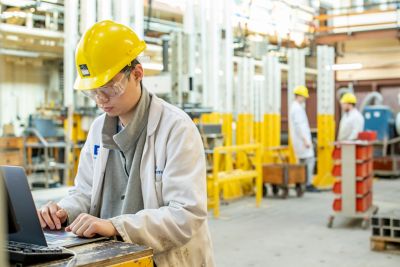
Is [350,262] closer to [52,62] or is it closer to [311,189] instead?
[311,189]

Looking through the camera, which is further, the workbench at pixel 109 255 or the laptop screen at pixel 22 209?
the laptop screen at pixel 22 209

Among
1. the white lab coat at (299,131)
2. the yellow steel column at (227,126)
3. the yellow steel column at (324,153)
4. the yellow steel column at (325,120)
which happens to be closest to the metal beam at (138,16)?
the yellow steel column at (227,126)

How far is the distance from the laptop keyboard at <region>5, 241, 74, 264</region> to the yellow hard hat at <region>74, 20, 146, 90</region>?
715 mm

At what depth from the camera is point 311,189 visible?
424 inches

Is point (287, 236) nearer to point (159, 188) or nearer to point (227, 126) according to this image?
point (227, 126)

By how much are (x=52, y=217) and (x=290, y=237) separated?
16.4 ft

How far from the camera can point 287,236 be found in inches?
269

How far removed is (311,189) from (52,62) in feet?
31.0

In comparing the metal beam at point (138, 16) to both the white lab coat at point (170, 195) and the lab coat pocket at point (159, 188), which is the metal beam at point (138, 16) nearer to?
the white lab coat at point (170, 195)

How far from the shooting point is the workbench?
1.61 m

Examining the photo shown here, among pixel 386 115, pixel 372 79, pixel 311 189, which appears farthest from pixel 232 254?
pixel 372 79

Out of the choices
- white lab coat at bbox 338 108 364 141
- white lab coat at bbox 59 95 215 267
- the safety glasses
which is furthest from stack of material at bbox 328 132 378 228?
the safety glasses

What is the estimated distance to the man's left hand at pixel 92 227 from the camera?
1.91 m

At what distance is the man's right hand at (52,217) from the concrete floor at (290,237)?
11.6 ft
